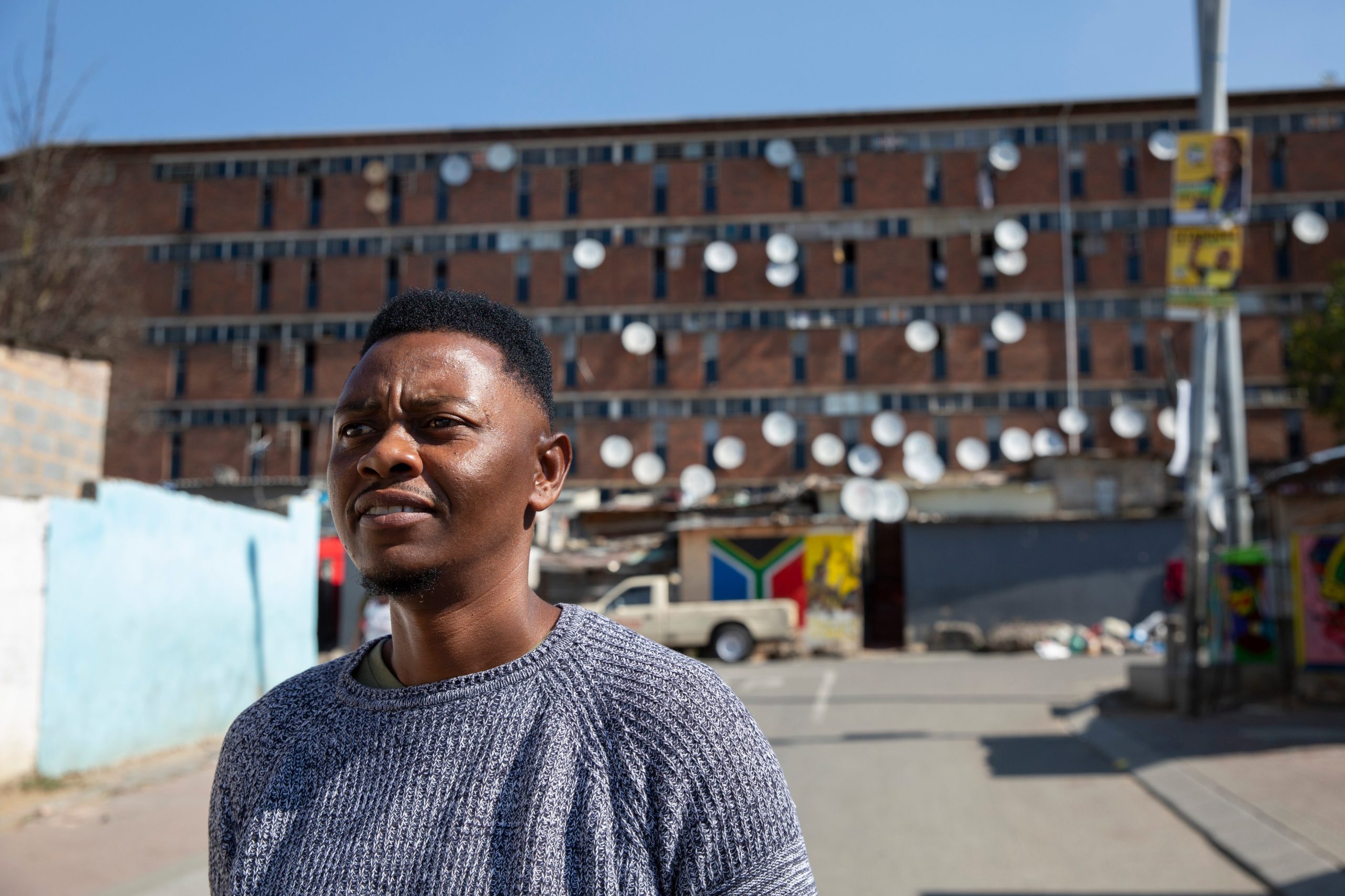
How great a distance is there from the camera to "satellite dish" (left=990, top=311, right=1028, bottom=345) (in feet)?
143

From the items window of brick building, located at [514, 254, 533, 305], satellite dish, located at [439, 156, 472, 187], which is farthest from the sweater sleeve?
satellite dish, located at [439, 156, 472, 187]

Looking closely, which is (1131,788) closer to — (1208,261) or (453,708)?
(1208,261)

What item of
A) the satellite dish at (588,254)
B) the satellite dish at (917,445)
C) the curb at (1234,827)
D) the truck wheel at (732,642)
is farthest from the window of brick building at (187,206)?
the curb at (1234,827)

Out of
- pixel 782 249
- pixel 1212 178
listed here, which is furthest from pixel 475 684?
pixel 782 249

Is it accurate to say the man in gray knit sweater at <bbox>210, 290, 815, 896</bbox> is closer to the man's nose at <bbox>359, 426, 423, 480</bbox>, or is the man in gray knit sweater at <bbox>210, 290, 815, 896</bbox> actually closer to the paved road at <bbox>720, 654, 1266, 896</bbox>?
the man's nose at <bbox>359, 426, 423, 480</bbox>

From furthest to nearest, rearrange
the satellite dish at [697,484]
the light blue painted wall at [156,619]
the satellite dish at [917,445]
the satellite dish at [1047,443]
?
the satellite dish at [1047,443] → the satellite dish at [697,484] → the satellite dish at [917,445] → the light blue painted wall at [156,619]

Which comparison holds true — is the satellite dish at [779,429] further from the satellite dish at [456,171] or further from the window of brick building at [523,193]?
the satellite dish at [456,171]

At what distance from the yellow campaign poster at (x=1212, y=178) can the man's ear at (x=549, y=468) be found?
Result: 13368mm

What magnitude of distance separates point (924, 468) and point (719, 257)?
13.2 meters

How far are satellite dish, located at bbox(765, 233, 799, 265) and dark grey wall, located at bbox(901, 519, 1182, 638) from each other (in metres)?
16.7

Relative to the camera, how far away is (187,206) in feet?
159

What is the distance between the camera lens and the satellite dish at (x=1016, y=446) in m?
42.3

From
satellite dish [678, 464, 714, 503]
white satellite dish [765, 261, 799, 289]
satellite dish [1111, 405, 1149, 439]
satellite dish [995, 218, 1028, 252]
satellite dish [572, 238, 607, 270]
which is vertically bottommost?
satellite dish [678, 464, 714, 503]

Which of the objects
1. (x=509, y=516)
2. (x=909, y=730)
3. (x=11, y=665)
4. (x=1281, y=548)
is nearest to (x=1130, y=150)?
(x=1281, y=548)
